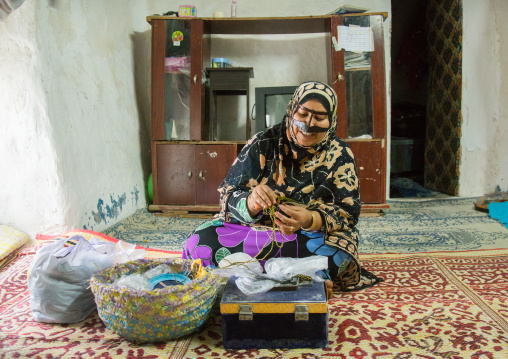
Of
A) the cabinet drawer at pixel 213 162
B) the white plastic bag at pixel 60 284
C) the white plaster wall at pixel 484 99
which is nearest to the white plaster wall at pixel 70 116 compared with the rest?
the cabinet drawer at pixel 213 162

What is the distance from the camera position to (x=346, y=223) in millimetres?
1761

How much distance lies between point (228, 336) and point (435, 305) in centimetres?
89

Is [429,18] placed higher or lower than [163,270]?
higher

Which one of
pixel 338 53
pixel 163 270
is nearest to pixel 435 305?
pixel 163 270

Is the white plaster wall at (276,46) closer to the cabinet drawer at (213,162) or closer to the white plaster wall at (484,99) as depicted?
the cabinet drawer at (213,162)

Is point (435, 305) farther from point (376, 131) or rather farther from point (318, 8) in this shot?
→ point (318, 8)

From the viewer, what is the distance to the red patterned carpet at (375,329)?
4.09 feet

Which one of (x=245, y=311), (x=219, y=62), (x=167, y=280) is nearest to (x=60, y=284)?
(x=167, y=280)

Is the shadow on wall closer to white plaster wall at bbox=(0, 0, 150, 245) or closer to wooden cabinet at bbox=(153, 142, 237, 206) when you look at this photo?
wooden cabinet at bbox=(153, 142, 237, 206)

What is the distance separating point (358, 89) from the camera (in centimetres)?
356

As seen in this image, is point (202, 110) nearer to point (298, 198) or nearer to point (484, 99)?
point (298, 198)

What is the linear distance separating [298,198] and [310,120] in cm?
39

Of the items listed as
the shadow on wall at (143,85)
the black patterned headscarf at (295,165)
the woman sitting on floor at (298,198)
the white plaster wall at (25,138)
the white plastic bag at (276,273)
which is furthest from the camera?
the shadow on wall at (143,85)

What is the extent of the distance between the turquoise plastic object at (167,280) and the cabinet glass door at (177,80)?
2.27m
